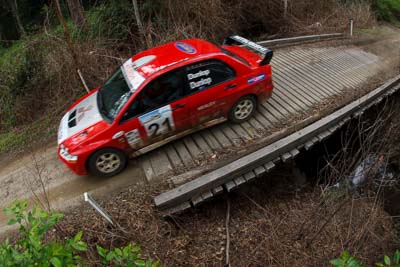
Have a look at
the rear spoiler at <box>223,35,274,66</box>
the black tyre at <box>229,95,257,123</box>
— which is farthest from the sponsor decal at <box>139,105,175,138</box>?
the rear spoiler at <box>223,35,274,66</box>

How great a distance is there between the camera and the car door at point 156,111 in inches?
192

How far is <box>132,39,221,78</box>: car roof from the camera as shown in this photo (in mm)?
5058

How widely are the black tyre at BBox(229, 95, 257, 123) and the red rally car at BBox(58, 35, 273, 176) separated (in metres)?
0.03

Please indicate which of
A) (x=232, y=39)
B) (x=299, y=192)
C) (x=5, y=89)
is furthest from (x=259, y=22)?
(x=5, y=89)

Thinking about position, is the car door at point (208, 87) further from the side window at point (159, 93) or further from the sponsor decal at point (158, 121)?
the sponsor decal at point (158, 121)

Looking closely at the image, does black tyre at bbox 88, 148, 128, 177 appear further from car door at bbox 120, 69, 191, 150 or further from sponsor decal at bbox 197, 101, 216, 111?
sponsor decal at bbox 197, 101, 216, 111

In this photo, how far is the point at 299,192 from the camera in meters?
6.16

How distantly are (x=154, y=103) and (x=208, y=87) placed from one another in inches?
44.3

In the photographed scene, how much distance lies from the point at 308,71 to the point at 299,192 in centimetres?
395

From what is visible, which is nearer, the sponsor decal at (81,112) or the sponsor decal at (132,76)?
the sponsor decal at (132,76)

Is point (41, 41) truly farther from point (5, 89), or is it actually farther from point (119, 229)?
point (119, 229)

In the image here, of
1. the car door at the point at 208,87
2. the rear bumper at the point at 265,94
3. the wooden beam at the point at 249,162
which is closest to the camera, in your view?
the wooden beam at the point at 249,162

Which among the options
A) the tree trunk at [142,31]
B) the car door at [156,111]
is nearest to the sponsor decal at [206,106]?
the car door at [156,111]

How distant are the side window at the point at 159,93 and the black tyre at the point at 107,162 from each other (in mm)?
720
